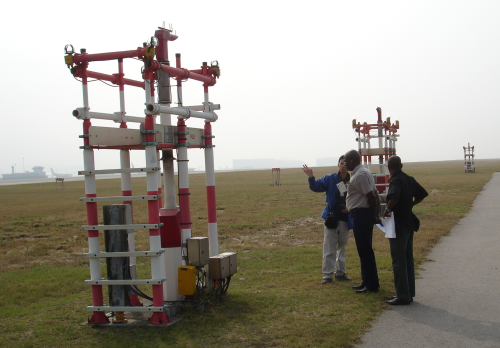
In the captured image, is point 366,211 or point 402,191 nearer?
point 402,191

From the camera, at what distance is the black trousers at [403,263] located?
6.60m

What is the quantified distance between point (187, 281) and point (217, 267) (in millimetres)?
582

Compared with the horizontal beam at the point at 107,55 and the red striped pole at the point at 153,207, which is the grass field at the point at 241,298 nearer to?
the red striped pole at the point at 153,207

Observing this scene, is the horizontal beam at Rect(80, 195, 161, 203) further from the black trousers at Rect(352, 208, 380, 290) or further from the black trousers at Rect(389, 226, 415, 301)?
the black trousers at Rect(389, 226, 415, 301)

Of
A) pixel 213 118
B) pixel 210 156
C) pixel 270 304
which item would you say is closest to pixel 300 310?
pixel 270 304

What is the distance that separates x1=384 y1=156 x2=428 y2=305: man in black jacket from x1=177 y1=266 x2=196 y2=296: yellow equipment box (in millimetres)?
2808

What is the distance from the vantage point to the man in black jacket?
6.62 m

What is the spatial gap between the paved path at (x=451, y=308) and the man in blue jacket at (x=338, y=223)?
1376mm

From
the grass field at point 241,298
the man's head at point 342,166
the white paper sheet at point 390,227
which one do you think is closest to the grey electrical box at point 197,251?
the grass field at point 241,298

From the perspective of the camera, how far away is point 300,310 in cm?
646

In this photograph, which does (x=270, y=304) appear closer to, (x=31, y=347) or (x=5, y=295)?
(x=31, y=347)

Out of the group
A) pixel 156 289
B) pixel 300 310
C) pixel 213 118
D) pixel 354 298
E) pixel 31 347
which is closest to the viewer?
pixel 31 347

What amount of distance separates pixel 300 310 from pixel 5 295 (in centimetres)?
536

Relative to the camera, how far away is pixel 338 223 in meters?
8.20
